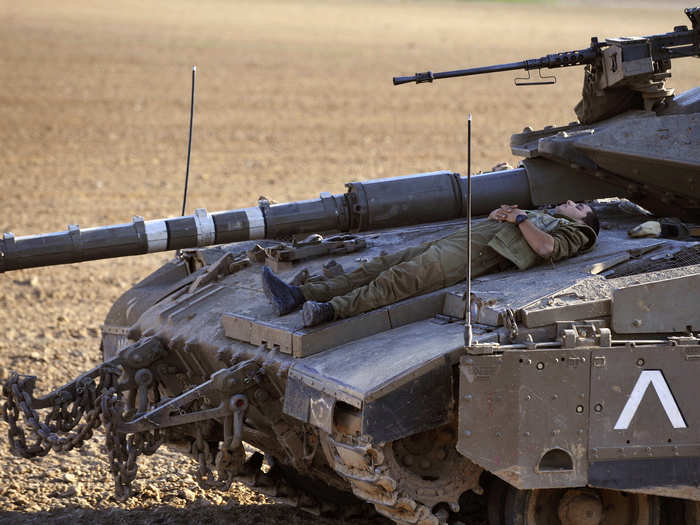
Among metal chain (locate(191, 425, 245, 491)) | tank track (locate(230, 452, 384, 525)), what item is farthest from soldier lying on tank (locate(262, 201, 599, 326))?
tank track (locate(230, 452, 384, 525))

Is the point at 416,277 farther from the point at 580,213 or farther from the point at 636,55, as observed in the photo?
the point at 636,55

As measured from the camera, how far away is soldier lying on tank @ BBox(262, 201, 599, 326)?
7.61m

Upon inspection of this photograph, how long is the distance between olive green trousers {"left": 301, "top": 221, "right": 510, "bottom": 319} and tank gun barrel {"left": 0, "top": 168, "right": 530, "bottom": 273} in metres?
0.87

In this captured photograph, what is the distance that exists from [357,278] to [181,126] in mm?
17144

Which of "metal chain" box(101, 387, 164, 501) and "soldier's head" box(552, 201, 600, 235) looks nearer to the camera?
"metal chain" box(101, 387, 164, 501)

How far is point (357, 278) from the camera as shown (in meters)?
7.93

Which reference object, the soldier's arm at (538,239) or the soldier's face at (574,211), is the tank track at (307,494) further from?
the soldier's face at (574,211)

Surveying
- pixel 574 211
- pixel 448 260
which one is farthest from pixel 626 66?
pixel 448 260

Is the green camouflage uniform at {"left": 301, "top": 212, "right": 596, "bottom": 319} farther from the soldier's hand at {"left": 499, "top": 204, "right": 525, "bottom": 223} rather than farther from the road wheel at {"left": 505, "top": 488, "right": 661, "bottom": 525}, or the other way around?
the road wheel at {"left": 505, "top": 488, "right": 661, "bottom": 525}

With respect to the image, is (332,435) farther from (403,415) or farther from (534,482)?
(534,482)

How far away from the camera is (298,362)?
286 inches

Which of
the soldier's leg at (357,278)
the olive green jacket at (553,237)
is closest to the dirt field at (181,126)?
the soldier's leg at (357,278)

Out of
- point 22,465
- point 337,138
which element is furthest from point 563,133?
point 337,138

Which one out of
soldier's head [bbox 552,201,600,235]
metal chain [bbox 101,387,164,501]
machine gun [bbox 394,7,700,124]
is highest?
machine gun [bbox 394,7,700,124]
